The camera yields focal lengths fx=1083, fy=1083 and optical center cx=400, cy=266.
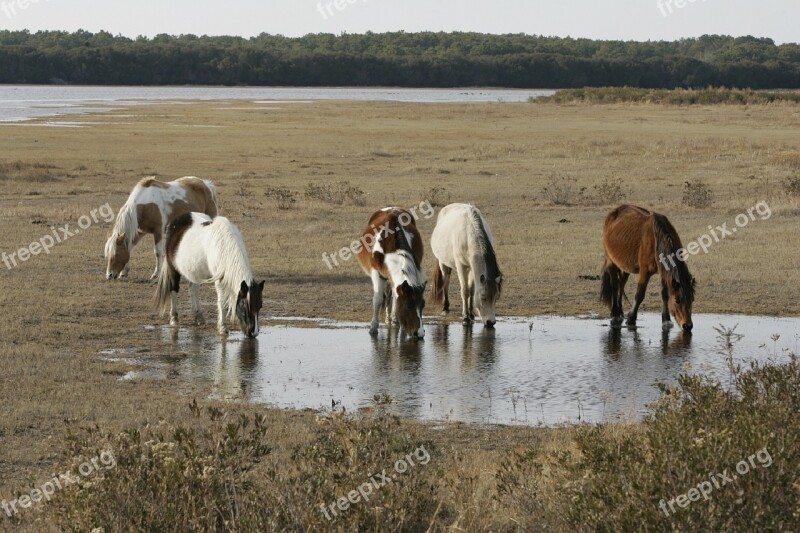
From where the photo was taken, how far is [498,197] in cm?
2519

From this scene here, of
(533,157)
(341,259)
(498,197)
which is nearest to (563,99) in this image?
(533,157)

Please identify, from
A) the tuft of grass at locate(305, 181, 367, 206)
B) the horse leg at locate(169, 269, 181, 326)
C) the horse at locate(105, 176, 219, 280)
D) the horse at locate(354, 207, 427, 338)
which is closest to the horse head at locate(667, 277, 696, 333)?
the horse at locate(354, 207, 427, 338)

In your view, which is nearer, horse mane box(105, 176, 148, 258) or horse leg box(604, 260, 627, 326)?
horse leg box(604, 260, 627, 326)

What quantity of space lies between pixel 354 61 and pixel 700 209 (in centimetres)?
11892

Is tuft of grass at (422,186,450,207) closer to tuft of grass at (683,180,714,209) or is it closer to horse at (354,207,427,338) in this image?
tuft of grass at (683,180,714,209)

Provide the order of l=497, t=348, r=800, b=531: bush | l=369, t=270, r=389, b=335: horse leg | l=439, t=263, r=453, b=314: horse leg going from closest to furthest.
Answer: l=497, t=348, r=800, b=531: bush, l=369, t=270, r=389, b=335: horse leg, l=439, t=263, r=453, b=314: horse leg

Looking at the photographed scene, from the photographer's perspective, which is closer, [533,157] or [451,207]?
[451,207]

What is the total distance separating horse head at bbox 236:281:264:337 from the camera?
36.9ft

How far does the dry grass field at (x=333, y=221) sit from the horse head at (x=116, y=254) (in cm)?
24

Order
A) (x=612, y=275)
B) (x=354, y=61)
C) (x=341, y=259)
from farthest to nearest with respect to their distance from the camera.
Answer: (x=354, y=61)
(x=341, y=259)
(x=612, y=275)

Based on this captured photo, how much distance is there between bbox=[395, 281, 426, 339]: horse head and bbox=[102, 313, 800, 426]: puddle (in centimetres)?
19

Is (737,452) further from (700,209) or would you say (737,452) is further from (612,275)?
(700,209)

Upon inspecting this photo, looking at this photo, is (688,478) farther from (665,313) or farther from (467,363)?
(665,313)

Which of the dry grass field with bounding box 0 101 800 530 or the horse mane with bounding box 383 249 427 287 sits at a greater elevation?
the horse mane with bounding box 383 249 427 287
